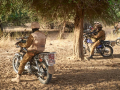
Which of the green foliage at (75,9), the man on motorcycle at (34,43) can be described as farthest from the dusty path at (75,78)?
the green foliage at (75,9)

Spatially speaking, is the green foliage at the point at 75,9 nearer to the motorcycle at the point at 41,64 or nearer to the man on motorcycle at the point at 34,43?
the man on motorcycle at the point at 34,43

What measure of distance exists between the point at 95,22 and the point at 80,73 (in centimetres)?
348

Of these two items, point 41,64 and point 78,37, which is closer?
point 41,64

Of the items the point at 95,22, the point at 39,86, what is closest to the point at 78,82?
the point at 39,86

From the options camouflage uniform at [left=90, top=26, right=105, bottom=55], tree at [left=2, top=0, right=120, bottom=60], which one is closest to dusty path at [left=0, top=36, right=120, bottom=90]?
camouflage uniform at [left=90, top=26, right=105, bottom=55]

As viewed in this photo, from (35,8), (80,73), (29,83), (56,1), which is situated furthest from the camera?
(35,8)

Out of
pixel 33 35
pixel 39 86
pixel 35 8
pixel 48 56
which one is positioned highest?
pixel 35 8

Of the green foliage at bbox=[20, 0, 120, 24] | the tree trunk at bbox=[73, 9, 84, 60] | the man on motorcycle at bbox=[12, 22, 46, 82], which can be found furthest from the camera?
the tree trunk at bbox=[73, 9, 84, 60]

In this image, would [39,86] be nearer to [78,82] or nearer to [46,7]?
[78,82]

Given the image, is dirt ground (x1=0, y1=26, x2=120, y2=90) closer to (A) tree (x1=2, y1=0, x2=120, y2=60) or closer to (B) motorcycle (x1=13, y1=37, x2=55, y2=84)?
(B) motorcycle (x1=13, y1=37, x2=55, y2=84)

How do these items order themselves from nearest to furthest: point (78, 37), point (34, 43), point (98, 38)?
point (34, 43) → point (78, 37) → point (98, 38)

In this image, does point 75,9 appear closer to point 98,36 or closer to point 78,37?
point 78,37

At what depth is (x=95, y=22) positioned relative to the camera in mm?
8891

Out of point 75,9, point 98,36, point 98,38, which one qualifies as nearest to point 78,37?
point 98,36
